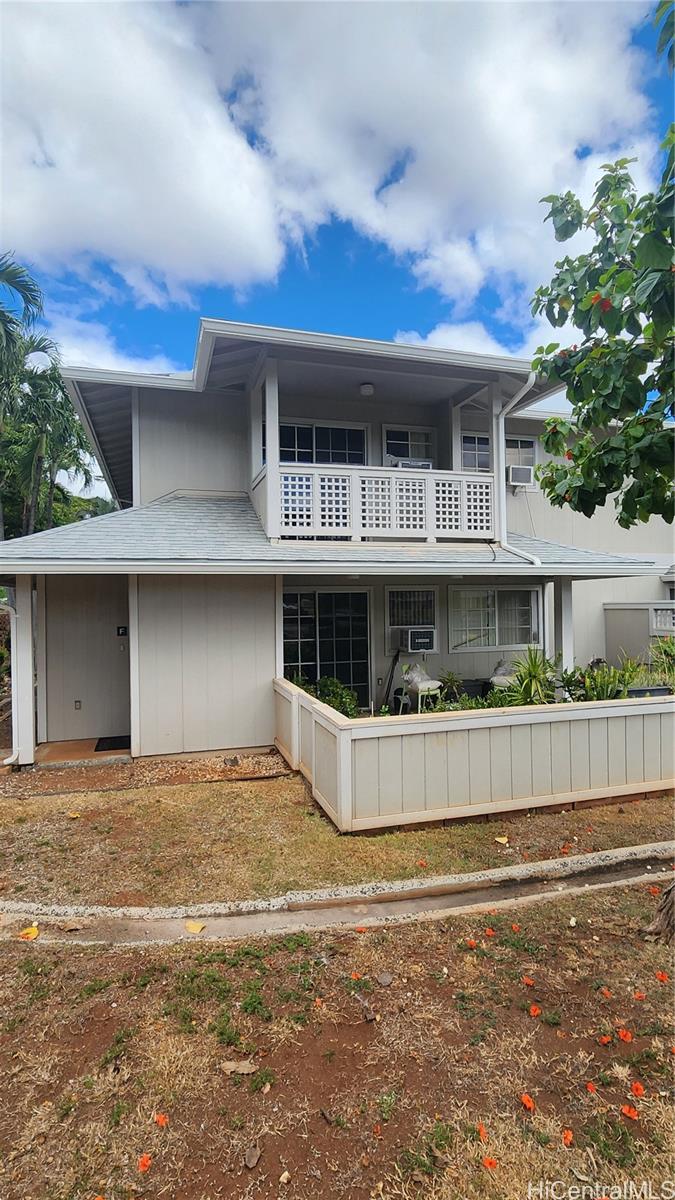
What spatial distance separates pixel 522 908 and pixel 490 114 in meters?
8.38

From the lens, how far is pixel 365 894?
391 cm

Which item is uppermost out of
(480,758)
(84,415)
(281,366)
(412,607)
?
(281,366)

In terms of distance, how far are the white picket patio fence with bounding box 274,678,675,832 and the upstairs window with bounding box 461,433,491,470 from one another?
20.5 ft

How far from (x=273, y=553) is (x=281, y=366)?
2866 mm

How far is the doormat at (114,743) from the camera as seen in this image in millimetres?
8005

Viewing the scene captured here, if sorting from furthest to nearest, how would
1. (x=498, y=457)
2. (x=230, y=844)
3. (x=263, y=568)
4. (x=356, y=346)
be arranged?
(x=498, y=457) → (x=356, y=346) → (x=263, y=568) → (x=230, y=844)

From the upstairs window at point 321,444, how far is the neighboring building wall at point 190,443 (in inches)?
28.5

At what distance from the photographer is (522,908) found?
3.69 m

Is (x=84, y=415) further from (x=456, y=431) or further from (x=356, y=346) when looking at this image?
(x=456, y=431)

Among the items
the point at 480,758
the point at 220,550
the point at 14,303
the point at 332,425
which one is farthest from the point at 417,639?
the point at 14,303

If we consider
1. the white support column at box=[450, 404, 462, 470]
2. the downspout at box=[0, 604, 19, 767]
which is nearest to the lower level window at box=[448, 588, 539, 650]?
the white support column at box=[450, 404, 462, 470]

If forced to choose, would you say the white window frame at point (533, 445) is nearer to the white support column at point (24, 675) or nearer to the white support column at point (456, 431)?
the white support column at point (456, 431)

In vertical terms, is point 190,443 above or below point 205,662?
above

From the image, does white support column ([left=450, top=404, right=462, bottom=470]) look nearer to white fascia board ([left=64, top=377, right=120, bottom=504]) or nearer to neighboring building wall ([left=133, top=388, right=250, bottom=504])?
neighboring building wall ([left=133, top=388, right=250, bottom=504])
